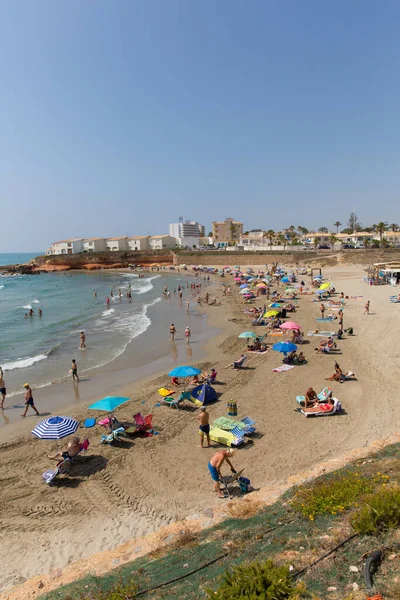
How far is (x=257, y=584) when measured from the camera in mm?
4246

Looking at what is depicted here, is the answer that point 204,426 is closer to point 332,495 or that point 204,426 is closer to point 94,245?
point 332,495

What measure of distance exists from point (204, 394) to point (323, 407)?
3764 mm

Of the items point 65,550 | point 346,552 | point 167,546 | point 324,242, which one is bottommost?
point 65,550

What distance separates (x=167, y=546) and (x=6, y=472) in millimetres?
5268

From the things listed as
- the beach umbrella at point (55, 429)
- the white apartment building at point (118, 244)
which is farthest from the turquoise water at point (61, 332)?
the white apartment building at point (118, 244)

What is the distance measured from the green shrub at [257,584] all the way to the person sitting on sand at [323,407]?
716cm

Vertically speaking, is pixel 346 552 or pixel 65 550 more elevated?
pixel 346 552

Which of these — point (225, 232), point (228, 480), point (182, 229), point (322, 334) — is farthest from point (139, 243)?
point (228, 480)

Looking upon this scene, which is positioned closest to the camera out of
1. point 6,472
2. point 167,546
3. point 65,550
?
point 167,546

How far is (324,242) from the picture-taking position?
93188 mm

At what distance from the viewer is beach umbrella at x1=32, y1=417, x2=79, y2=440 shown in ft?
31.6

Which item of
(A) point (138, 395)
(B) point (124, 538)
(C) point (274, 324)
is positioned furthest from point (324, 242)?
(B) point (124, 538)

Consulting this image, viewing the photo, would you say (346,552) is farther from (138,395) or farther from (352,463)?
(138,395)

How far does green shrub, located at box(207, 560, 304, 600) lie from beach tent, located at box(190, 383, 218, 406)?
26.5 ft
